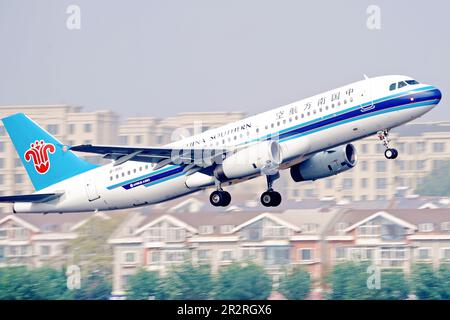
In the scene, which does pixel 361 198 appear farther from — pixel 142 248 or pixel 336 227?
pixel 142 248

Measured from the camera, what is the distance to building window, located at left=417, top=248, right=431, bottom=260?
284 feet

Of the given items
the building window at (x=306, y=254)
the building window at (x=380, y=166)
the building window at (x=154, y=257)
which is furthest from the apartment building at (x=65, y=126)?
the building window at (x=306, y=254)

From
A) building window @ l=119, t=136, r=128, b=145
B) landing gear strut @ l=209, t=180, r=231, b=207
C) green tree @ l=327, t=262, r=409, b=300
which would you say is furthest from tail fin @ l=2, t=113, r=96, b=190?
building window @ l=119, t=136, r=128, b=145

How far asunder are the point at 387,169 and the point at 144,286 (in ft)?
220

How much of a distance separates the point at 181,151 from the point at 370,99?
30.8ft

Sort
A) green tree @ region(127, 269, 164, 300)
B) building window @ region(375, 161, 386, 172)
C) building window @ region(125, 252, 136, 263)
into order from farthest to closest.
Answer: building window @ region(375, 161, 386, 172) → building window @ region(125, 252, 136, 263) → green tree @ region(127, 269, 164, 300)

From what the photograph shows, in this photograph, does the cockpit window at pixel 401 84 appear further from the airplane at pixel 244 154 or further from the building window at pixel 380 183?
the building window at pixel 380 183

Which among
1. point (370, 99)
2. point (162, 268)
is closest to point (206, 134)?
point (370, 99)

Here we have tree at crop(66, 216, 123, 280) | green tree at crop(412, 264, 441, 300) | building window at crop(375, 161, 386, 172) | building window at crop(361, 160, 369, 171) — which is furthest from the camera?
building window at crop(361, 160, 369, 171)

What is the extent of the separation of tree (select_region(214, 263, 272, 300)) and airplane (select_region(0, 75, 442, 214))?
22.6m

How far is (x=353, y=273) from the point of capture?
3039 inches

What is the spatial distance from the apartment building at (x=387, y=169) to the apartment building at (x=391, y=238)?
113ft

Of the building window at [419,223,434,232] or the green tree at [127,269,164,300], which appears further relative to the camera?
the building window at [419,223,434,232]

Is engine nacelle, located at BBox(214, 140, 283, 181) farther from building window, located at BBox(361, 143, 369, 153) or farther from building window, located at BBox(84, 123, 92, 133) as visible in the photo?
building window, located at BBox(361, 143, 369, 153)
